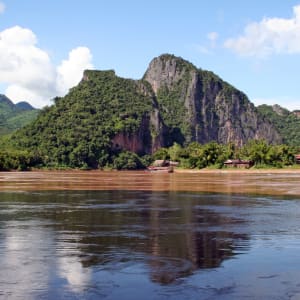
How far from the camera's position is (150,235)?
1412 centimetres

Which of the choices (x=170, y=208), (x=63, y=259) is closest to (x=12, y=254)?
(x=63, y=259)

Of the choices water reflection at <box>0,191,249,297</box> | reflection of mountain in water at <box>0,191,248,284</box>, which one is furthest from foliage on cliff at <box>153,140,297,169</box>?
water reflection at <box>0,191,249,297</box>

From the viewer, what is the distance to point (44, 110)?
624 ft

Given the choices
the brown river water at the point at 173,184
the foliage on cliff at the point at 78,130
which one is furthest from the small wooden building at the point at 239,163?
the foliage on cliff at the point at 78,130

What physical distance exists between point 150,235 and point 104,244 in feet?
6.38

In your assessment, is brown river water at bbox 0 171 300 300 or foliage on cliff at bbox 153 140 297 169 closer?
brown river water at bbox 0 171 300 300

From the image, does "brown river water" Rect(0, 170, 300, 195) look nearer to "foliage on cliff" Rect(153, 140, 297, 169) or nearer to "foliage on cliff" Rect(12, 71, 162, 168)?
"foliage on cliff" Rect(153, 140, 297, 169)

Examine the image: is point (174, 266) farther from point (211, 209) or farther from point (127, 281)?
→ point (211, 209)

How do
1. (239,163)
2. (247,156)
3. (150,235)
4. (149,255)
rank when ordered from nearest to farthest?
(149,255)
(150,235)
(239,163)
(247,156)

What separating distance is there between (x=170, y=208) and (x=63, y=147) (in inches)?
5542

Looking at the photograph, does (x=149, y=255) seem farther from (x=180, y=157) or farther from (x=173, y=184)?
(x=180, y=157)

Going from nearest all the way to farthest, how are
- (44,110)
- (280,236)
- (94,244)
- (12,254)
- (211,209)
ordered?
(12,254)
(94,244)
(280,236)
(211,209)
(44,110)

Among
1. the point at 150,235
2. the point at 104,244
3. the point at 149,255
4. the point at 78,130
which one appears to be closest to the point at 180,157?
the point at 78,130

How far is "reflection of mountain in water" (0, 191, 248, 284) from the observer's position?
34.0ft
